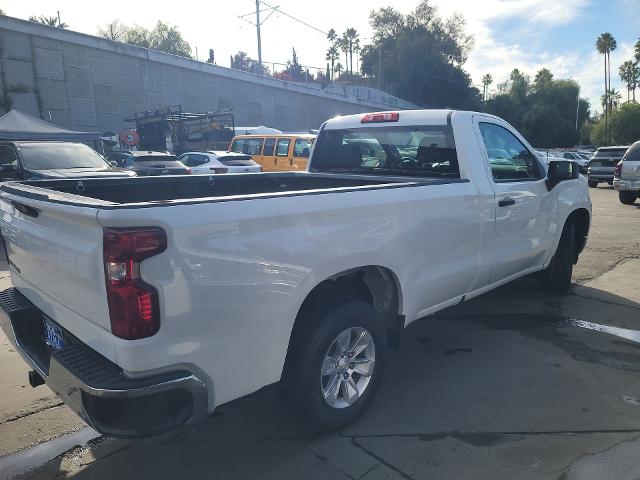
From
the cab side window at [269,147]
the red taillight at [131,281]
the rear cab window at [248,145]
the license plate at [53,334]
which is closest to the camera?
the red taillight at [131,281]

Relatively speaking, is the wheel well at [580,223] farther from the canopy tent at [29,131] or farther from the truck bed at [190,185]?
the canopy tent at [29,131]

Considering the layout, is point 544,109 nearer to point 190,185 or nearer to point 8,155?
point 8,155

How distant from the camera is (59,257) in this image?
2363 millimetres

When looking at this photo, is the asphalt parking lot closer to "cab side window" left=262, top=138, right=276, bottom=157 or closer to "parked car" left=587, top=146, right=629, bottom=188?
"cab side window" left=262, top=138, right=276, bottom=157

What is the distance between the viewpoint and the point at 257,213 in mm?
2291

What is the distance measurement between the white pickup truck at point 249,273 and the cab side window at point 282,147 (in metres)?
12.2

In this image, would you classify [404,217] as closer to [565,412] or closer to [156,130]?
[565,412]

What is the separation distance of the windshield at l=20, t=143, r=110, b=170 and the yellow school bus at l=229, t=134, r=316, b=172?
6.36 metres

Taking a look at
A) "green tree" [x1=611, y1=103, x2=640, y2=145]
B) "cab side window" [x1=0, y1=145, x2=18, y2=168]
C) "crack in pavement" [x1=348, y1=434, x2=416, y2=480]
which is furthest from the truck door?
"green tree" [x1=611, y1=103, x2=640, y2=145]

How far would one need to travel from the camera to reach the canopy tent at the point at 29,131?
14.9m

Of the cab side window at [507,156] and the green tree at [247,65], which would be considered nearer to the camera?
the cab side window at [507,156]

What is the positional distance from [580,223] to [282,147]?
12.1 meters

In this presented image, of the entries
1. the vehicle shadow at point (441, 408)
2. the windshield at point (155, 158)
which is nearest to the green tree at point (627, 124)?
the windshield at point (155, 158)

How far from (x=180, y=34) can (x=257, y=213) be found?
76046 millimetres
